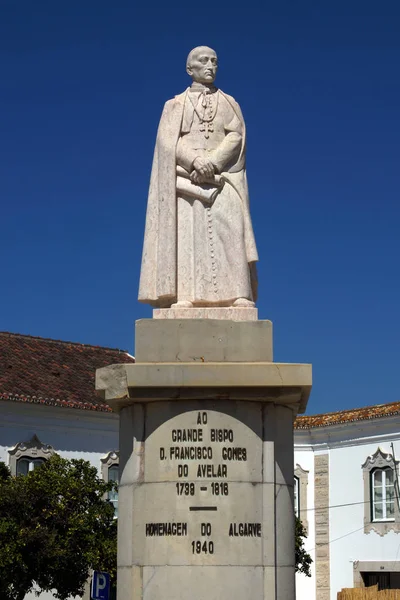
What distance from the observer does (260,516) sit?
10.7 metres

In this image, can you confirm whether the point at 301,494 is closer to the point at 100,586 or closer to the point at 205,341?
the point at 100,586

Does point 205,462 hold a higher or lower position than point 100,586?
higher

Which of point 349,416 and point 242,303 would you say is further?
point 349,416

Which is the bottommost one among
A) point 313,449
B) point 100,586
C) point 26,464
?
point 100,586

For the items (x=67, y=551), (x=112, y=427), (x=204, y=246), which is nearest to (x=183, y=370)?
(x=204, y=246)

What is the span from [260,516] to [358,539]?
26.4 meters

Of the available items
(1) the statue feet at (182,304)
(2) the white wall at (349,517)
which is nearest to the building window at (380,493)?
(2) the white wall at (349,517)

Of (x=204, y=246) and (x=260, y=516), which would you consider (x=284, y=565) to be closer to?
(x=260, y=516)

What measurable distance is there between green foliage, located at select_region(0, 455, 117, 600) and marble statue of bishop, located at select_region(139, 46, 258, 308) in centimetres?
1409

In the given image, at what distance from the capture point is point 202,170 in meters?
11.6

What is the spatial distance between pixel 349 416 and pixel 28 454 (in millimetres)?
10182

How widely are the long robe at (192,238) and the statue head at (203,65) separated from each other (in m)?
0.41

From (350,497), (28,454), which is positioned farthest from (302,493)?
(28,454)

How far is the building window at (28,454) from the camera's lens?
33562 mm
